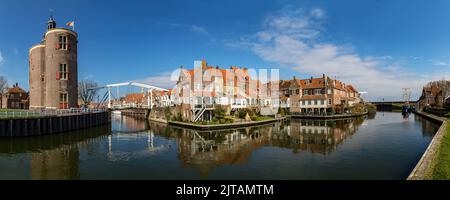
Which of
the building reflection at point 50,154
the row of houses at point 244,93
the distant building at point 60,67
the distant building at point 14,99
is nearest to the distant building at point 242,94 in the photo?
the row of houses at point 244,93

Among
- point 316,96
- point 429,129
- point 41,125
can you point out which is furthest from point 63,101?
point 429,129

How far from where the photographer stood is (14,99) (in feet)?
274

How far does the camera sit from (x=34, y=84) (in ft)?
160

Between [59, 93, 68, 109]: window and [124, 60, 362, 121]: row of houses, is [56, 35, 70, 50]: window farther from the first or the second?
[124, 60, 362, 121]: row of houses

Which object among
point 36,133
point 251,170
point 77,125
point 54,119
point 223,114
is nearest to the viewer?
point 251,170

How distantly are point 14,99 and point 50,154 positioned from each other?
8246cm

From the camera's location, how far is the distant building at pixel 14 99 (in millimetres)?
82375

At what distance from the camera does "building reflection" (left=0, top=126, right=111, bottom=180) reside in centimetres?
1608

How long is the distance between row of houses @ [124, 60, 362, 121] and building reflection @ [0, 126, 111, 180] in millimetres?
20792

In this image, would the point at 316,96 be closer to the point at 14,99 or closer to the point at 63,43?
the point at 63,43

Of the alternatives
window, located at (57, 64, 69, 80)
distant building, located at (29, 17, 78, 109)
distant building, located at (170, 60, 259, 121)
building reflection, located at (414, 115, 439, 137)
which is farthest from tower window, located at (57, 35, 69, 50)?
building reflection, located at (414, 115, 439, 137)
